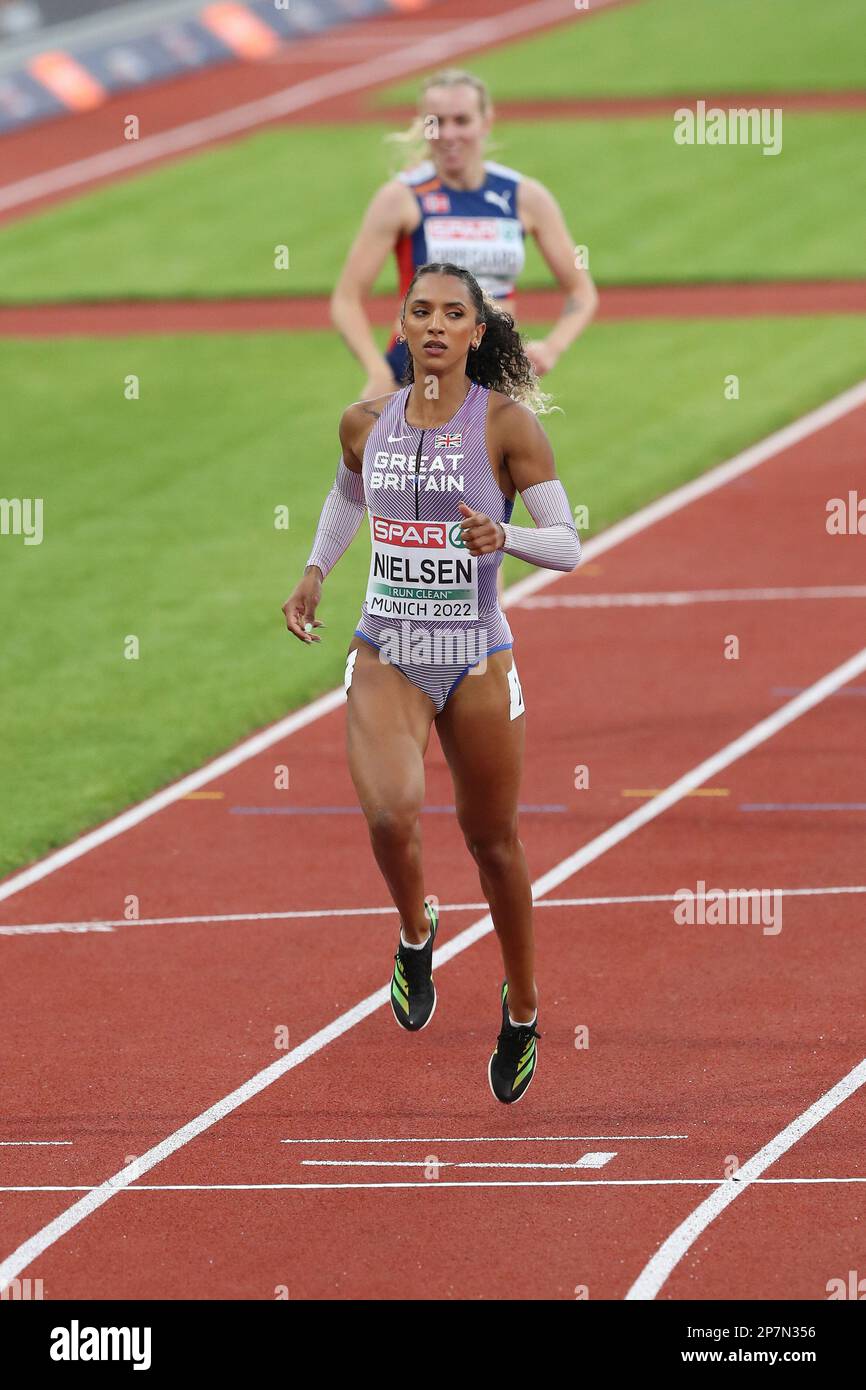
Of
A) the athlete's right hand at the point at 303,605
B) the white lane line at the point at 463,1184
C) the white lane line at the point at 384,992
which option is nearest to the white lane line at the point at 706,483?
the white lane line at the point at 384,992

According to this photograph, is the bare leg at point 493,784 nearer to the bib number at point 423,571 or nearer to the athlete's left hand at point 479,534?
the bib number at point 423,571

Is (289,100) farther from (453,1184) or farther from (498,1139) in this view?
(453,1184)

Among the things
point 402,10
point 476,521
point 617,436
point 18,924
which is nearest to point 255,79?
point 402,10

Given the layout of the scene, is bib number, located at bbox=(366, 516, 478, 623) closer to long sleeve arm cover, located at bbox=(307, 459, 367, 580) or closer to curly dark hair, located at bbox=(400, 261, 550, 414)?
long sleeve arm cover, located at bbox=(307, 459, 367, 580)

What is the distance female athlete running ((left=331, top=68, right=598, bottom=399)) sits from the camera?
11.7m

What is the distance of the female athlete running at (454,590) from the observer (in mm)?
7402

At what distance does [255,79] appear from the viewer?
1409 inches

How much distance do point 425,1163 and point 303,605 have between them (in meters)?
1.90

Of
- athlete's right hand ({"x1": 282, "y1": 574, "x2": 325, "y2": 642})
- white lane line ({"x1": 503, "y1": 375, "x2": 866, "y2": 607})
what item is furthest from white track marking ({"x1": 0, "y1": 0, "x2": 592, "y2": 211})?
athlete's right hand ({"x1": 282, "y1": 574, "x2": 325, "y2": 642})

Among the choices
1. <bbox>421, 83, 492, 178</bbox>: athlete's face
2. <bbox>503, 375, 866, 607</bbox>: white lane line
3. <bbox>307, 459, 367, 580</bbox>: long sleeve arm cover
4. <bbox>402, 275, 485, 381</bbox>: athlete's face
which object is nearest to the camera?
<bbox>402, 275, 485, 381</bbox>: athlete's face

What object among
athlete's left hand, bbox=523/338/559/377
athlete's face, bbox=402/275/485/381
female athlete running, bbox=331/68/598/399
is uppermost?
female athlete running, bbox=331/68/598/399

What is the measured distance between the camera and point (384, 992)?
8.79 m

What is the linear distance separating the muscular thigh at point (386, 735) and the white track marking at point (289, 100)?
74.0 feet

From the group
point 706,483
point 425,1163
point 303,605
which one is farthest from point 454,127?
point 425,1163
